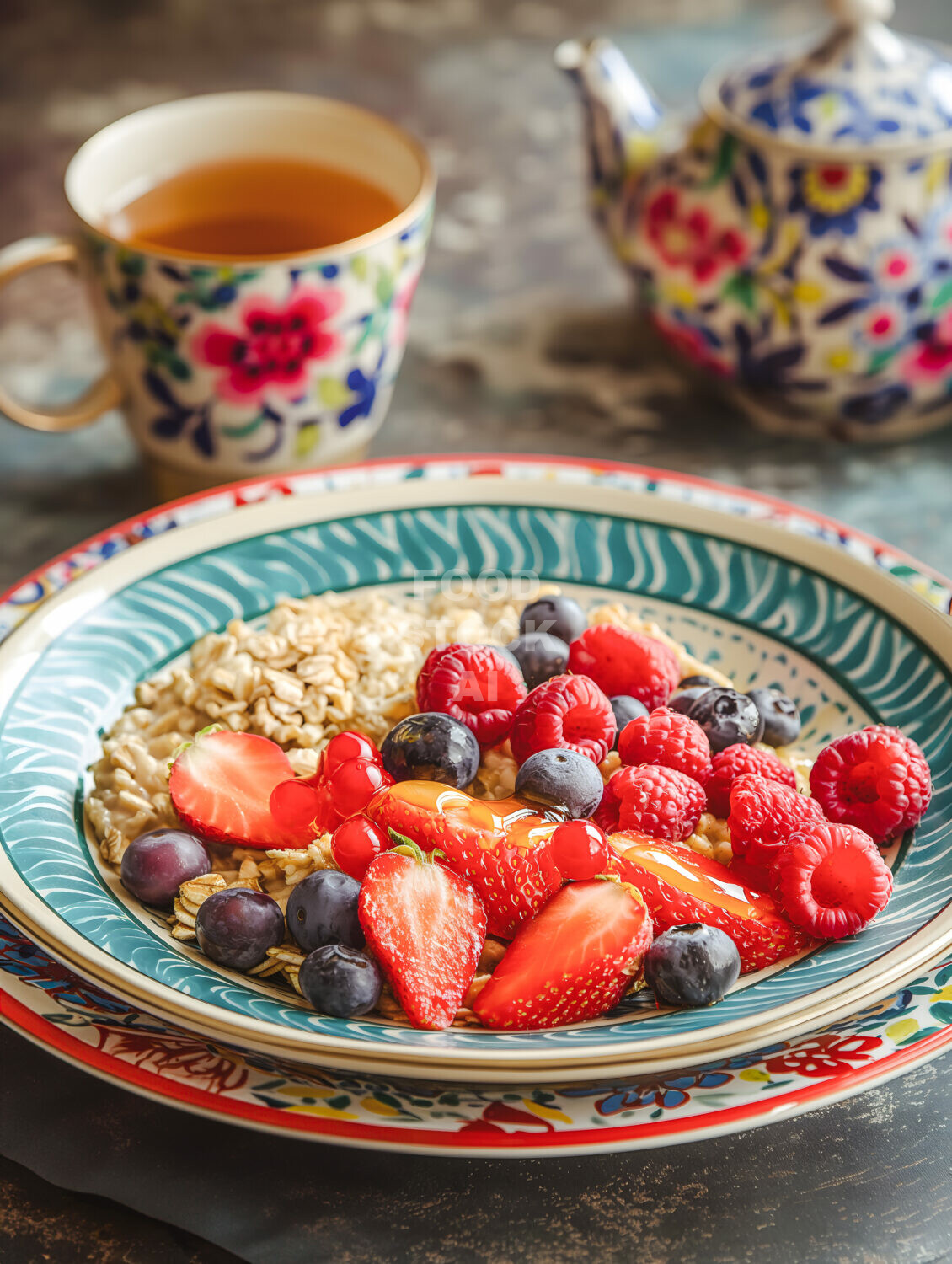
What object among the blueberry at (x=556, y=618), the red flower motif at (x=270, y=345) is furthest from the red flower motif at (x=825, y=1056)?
the red flower motif at (x=270, y=345)

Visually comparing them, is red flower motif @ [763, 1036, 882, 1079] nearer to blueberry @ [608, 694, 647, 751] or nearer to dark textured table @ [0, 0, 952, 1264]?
dark textured table @ [0, 0, 952, 1264]

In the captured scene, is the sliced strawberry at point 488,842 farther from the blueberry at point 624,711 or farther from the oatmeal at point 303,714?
the blueberry at point 624,711

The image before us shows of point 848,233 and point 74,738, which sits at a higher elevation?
point 848,233

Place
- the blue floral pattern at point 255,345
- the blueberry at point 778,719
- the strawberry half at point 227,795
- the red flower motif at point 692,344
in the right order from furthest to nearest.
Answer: the red flower motif at point 692,344 → the blue floral pattern at point 255,345 → the blueberry at point 778,719 → the strawberry half at point 227,795

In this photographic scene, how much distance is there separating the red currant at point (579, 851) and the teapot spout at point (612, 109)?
104 cm

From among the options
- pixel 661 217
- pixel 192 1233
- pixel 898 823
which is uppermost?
pixel 661 217

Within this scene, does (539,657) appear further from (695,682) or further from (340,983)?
(340,983)

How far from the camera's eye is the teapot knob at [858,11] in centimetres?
139

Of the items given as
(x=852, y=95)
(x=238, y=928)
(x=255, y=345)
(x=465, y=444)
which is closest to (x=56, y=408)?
(x=255, y=345)

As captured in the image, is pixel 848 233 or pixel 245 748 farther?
pixel 848 233

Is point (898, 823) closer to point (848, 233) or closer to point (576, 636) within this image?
point (576, 636)

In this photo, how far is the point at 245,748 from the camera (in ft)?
3.15

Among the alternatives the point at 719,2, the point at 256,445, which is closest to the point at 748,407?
the point at 256,445

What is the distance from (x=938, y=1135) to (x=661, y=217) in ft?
3.65
